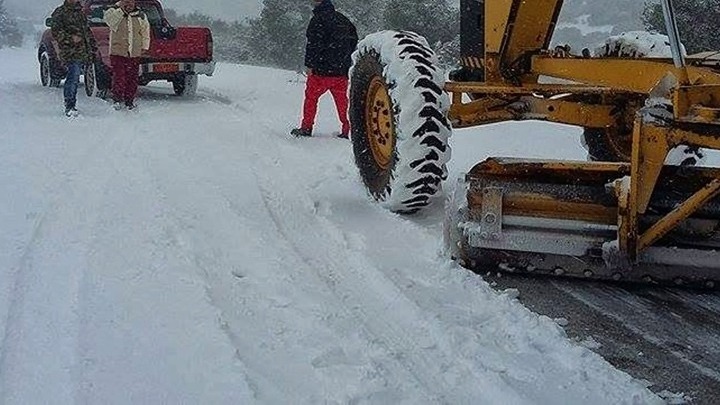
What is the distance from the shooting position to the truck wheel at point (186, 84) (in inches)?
538

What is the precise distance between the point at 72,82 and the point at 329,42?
364 cm

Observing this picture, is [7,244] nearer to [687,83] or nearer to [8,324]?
[8,324]

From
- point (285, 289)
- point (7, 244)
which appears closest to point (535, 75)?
point (285, 289)

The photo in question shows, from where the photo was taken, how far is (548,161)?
455 cm

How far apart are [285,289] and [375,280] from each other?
49cm

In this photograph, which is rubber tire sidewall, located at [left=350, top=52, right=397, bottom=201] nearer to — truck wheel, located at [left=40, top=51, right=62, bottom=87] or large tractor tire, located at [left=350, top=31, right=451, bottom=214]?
large tractor tire, located at [left=350, top=31, right=451, bottom=214]

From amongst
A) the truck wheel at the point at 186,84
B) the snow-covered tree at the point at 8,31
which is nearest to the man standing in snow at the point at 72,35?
the truck wheel at the point at 186,84

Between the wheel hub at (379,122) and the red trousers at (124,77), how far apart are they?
6.39 meters

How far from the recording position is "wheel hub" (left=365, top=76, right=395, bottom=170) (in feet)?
19.3

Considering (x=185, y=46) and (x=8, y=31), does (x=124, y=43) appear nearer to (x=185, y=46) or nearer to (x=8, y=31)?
(x=185, y=46)

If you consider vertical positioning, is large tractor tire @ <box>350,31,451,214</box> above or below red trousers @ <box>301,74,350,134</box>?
above

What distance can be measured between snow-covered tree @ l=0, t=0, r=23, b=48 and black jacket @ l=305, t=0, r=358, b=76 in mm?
41359

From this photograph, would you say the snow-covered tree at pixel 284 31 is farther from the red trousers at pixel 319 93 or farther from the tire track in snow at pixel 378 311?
the tire track in snow at pixel 378 311

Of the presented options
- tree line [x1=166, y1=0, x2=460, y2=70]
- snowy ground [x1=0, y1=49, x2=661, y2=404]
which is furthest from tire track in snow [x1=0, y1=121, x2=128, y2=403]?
tree line [x1=166, y1=0, x2=460, y2=70]
